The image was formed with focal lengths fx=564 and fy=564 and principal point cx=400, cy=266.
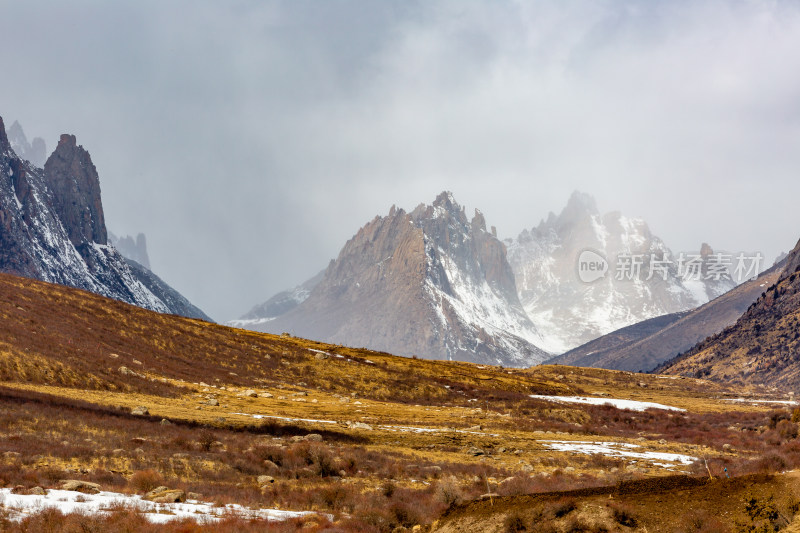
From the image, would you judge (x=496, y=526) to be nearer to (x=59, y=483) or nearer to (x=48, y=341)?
(x=59, y=483)

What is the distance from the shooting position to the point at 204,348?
2940 inches

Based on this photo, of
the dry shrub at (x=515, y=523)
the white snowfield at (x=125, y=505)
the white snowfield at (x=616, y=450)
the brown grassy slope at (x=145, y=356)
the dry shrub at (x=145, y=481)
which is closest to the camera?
the dry shrub at (x=515, y=523)

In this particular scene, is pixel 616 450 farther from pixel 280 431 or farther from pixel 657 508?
pixel 657 508

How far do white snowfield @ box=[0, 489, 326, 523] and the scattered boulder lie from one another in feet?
0.93

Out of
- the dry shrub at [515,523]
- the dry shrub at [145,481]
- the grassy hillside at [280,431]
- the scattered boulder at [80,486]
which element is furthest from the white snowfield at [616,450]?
the scattered boulder at [80,486]

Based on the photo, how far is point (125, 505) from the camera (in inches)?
656

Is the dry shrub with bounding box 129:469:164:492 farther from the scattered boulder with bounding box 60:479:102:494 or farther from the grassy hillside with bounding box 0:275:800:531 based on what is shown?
the scattered boulder with bounding box 60:479:102:494

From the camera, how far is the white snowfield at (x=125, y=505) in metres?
15.2

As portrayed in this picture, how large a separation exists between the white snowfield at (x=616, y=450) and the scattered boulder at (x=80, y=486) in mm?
28461

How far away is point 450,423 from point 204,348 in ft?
128

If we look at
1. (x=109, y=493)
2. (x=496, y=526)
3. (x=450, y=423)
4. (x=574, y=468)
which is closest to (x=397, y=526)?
(x=496, y=526)

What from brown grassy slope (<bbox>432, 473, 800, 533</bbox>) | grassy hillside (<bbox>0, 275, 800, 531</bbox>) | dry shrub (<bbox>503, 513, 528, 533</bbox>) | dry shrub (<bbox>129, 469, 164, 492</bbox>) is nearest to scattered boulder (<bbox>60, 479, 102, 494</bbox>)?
grassy hillside (<bbox>0, 275, 800, 531</bbox>)

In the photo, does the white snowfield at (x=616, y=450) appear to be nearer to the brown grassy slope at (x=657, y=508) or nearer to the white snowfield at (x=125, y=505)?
the brown grassy slope at (x=657, y=508)

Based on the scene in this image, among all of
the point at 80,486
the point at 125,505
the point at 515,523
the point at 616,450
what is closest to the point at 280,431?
the point at 80,486
